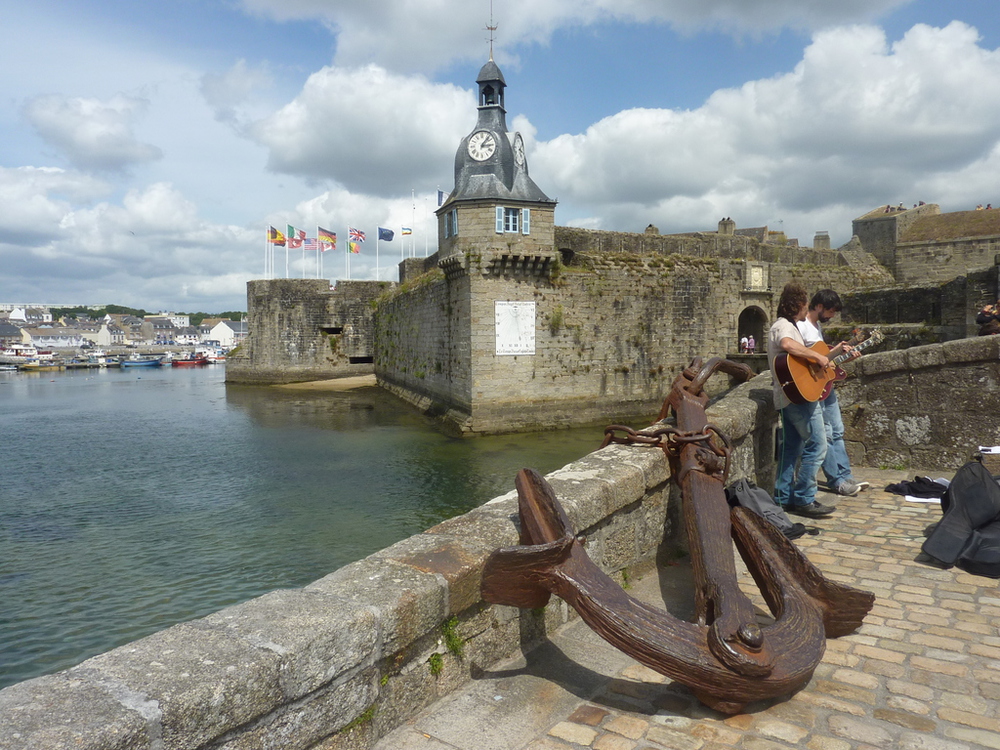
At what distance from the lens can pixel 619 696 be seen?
2453 millimetres

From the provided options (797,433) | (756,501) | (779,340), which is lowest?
(756,501)

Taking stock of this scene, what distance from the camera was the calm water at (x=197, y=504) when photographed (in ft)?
23.5

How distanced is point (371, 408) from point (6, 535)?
15.0 m

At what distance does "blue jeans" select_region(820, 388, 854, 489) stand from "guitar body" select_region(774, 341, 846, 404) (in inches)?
21.5

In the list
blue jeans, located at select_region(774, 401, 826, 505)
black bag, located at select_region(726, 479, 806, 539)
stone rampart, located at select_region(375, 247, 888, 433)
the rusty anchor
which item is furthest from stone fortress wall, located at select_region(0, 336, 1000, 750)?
stone rampart, located at select_region(375, 247, 888, 433)

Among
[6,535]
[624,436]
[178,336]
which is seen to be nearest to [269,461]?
[6,535]

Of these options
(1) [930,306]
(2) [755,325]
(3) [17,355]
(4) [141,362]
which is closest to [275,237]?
(2) [755,325]

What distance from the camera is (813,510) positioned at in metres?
4.80

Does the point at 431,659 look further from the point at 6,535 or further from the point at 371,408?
the point at 371,408

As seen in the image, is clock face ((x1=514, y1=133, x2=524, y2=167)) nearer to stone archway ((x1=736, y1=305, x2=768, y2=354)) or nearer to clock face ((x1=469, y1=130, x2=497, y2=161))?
clock face ((x1=469, y1=130, x2=497, y2=161))

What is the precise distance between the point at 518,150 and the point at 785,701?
18684mm

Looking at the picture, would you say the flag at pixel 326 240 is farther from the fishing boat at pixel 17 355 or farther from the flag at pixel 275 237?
the fishing boat at pixel 17 355

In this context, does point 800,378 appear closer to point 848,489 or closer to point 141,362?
point 848,489

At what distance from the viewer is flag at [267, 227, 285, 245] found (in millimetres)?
37281
